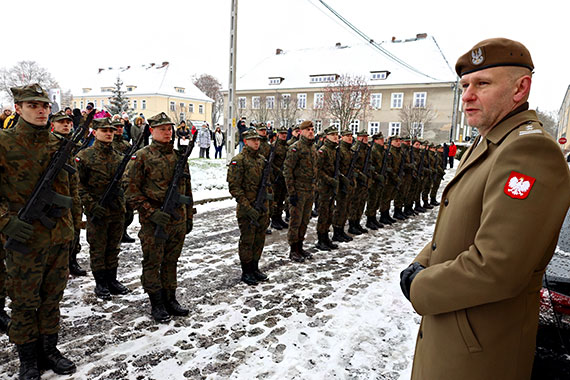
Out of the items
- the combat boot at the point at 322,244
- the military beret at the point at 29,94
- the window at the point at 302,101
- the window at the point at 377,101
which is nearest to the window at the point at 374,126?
the window at the point at 377,101

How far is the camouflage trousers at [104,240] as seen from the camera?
15.0ft

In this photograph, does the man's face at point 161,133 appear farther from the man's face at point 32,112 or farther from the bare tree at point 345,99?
the bare tree at point 345,99

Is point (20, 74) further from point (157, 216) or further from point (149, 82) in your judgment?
point (157, 216)

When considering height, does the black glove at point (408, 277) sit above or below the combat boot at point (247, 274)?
above

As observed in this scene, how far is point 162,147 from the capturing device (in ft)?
13.2

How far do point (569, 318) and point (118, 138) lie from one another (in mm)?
6493

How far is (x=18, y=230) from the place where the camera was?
2.80 meters

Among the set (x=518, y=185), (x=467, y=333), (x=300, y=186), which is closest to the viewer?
(x=518, y=185)

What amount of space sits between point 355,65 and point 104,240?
39827 mm

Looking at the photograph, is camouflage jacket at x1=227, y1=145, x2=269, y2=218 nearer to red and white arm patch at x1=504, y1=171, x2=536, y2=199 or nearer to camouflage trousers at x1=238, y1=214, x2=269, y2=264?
camouflage trousers at x1=238, y1=214, x2=269, y2=264

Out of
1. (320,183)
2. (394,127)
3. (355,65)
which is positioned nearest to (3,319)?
(320,183)

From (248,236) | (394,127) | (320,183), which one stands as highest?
(394,127)

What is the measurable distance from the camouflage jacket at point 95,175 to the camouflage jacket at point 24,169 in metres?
1.58

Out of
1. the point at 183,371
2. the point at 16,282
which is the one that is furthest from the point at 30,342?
the point at 183,371
